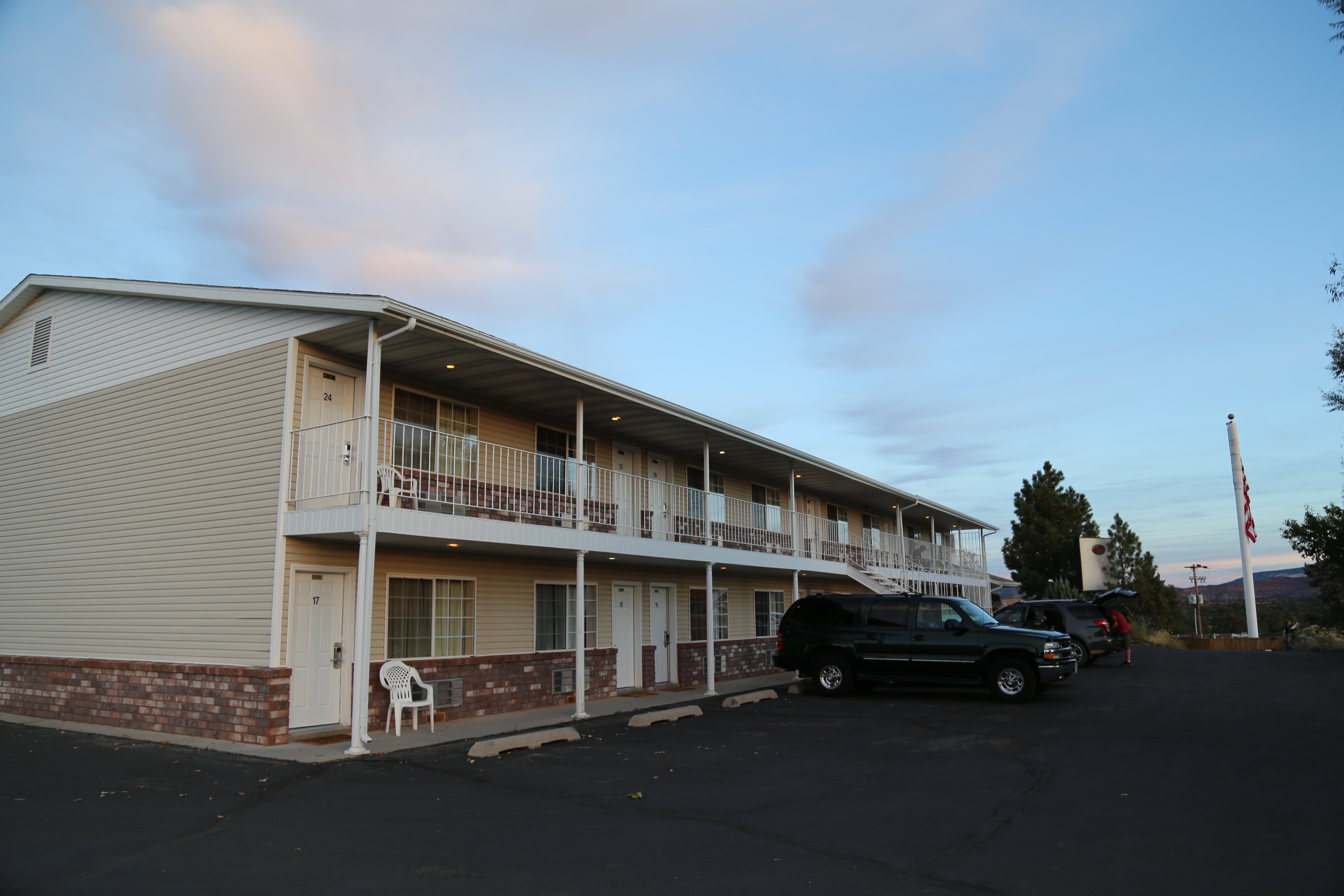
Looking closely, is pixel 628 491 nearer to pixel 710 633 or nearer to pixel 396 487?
pixel 710 633

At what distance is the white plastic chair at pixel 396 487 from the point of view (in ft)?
38.7

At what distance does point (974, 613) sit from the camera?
15.7 metres

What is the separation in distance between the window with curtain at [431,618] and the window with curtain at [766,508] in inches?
368

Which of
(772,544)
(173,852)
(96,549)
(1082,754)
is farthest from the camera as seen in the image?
(772,544)

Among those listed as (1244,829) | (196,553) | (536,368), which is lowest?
(1244,829)

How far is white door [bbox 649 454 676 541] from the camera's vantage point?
19.2 m

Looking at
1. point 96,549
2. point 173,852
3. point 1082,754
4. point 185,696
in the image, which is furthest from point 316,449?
point 1082,754

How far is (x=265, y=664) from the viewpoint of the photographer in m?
11.5

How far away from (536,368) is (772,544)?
12.0m

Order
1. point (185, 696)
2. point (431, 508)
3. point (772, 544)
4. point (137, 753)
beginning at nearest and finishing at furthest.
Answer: point (137, 753) < point (185, 696) < point (431, 508) < point (772, 544)

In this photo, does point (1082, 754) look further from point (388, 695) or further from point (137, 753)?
point (137, 753)

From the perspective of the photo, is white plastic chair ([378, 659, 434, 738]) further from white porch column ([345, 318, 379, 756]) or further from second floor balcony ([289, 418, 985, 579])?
second floor balcony ([289, 418, 985, 579])

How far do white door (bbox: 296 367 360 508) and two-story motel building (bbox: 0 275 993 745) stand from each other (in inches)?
1.3

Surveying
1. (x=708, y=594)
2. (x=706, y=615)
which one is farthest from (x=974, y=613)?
(x=706, y=615)
